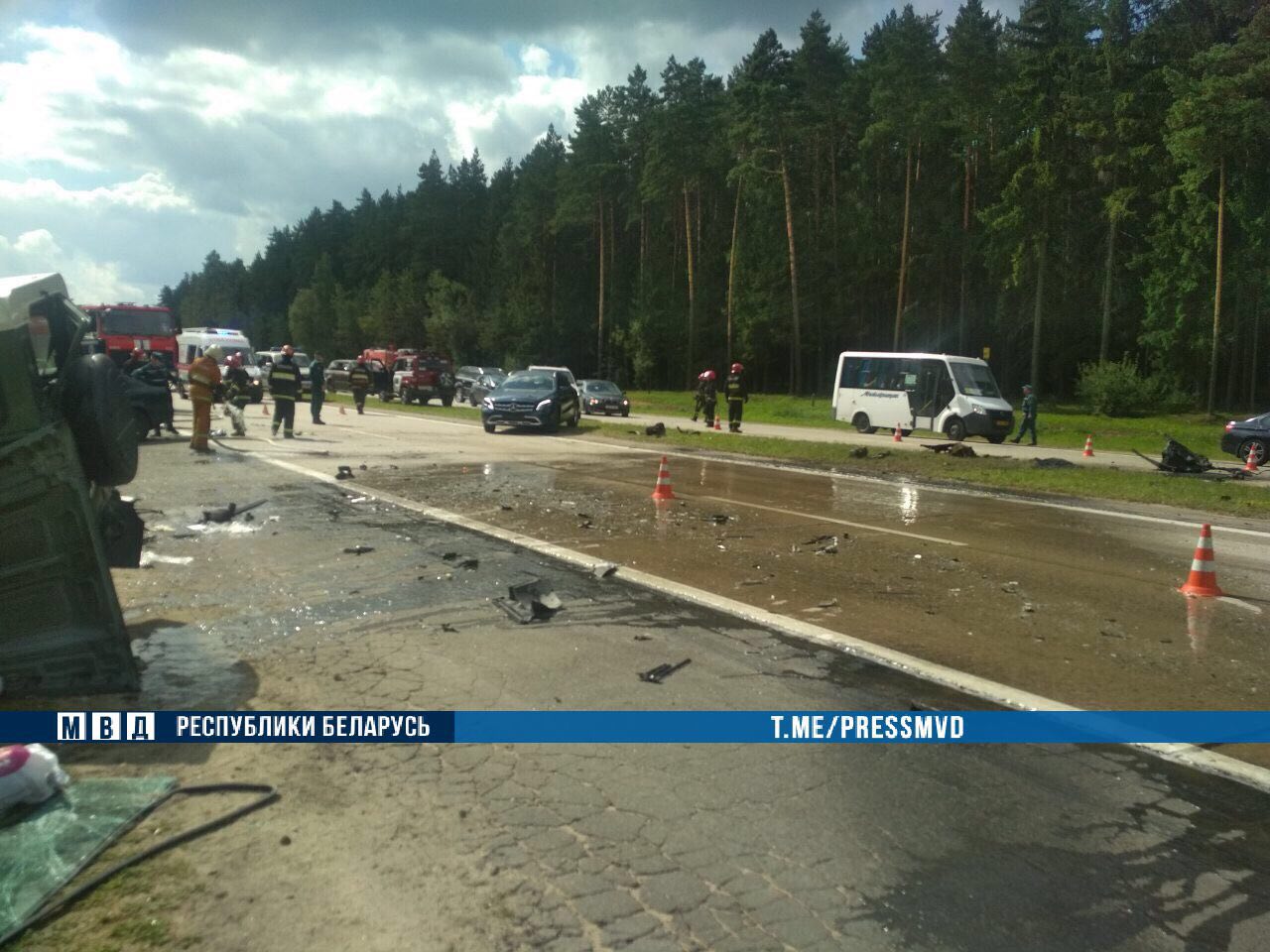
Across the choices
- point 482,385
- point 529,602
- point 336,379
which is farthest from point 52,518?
point 336,379

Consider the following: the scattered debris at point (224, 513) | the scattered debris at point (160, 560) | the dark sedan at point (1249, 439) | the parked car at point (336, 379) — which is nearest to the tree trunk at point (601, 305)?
the parked car at point (336, 379)

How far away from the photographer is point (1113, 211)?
Answer: 143ft

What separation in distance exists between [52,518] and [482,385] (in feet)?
126

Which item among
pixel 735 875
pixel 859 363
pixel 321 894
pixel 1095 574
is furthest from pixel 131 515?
pixel 859 363

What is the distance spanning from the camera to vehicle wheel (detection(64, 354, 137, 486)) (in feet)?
16.8

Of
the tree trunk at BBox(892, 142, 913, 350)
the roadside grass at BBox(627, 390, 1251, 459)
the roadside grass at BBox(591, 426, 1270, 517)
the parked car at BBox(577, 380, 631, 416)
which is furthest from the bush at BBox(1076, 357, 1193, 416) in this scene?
the roadside grass at BBox(591, 426, 1270, 517)

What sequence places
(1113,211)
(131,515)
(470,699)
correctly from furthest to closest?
(1113,211) < (131,515) < (470,699)

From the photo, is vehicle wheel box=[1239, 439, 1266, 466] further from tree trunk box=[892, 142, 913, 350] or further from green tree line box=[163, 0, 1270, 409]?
tree trunk box=[892, 142, 913, 350]

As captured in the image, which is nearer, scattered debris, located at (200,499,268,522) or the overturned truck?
the overturned truck

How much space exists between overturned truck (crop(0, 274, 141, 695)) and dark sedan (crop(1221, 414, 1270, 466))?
24501 millimetres

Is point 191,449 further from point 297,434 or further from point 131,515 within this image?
point 131,515

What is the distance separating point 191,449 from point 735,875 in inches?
658

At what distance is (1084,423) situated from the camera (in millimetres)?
33562

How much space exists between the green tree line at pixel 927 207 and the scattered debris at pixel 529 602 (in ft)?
128
